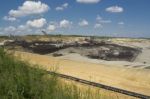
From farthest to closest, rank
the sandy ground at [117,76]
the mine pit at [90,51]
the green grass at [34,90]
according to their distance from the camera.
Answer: the mine pit at [90,51] → the sandy ground at [117,76] → the green grass at [34,90]

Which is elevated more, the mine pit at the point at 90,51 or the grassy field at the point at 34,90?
the grassy field at the point at 34,90

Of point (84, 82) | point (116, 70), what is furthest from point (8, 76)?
point (116, 70)

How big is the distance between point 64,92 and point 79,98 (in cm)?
35

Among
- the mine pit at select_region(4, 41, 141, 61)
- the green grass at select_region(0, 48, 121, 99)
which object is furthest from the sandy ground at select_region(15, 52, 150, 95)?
the mine pit at select_region(4, 41, 141, 61)

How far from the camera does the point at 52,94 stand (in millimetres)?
7086

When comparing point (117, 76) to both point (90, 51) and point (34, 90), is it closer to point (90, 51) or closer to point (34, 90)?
point (34, 90)

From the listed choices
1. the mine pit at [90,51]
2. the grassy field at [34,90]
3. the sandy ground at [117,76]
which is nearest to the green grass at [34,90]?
the grassy field at [34,90]

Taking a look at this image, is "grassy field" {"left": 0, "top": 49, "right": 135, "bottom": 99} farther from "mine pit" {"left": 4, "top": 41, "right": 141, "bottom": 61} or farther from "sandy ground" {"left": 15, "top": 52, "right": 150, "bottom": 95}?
"mine pit" {"left": 4, "top": 41, "right": 141, "bottom": 61}

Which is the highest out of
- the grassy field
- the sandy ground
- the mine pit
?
the grassy field

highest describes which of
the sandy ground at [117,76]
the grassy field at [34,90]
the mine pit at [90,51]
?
the grassy field at [34,90]

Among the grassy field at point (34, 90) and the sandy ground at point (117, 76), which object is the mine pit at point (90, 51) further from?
the grassy field at point (34, 90)

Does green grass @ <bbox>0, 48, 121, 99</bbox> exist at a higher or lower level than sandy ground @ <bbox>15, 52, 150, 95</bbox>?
Result: higher

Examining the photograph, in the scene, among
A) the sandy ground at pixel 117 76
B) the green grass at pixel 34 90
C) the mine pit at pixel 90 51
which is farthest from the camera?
the mine pit at pixel 90 51

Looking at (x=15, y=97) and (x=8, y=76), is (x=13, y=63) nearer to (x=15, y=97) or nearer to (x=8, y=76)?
(x=8, y=76)
